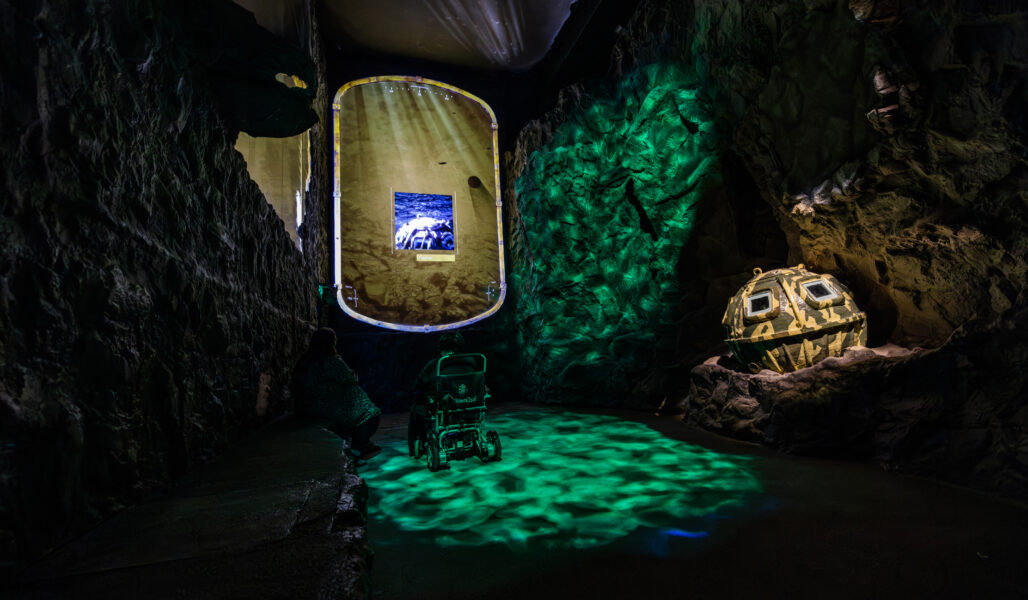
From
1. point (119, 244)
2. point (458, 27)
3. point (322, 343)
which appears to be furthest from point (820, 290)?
point (458, 27)

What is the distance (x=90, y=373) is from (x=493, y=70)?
11.3m

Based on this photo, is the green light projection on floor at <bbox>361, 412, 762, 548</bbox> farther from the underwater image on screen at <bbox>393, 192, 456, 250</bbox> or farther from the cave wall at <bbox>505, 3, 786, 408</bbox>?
the underwater image on screen at <bbox>393, 192, 456, 250</bbox>

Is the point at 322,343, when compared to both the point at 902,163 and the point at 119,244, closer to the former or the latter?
the point at 119,244

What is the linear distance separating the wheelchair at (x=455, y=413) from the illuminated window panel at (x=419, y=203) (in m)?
6.44

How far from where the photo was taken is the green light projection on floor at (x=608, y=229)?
24.8 feet

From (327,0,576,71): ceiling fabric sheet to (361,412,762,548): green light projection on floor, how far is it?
327 inches

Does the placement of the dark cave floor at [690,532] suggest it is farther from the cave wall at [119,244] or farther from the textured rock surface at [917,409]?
the cave wall at [119,244]

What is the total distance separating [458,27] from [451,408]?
8567 millimetres

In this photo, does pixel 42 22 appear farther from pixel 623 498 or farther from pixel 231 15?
pixel 623 498

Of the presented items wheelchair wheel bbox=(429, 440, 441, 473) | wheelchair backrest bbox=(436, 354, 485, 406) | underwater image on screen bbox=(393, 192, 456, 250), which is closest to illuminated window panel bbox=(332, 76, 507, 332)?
underwater image on screen bbox=(393, 192, 456, 250)

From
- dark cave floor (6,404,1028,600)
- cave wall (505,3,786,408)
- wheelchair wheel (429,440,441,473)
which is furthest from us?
cave wall (505,3,786,408)

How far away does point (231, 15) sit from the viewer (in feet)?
8.81

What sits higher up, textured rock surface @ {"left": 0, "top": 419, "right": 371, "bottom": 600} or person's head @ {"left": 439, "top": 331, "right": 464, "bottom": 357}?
person's head @ {"left": 439, "top": 331, "right": 464, "bottom": 357}

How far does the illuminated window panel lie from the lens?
11.5 meters
